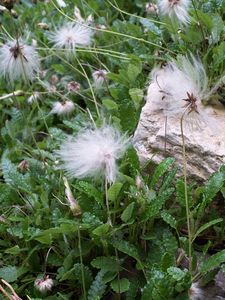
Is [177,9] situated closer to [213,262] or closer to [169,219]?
[169,219]

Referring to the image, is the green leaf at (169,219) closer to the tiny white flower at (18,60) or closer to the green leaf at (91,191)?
the green leaf at (91,191)

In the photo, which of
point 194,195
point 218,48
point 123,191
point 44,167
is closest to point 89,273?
point 123,191

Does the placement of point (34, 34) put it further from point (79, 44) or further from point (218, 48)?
point (218, 48)

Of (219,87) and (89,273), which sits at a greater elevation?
(219,87)

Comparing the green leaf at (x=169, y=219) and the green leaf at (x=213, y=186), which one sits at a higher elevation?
the green leaf at (x=213, y=186)

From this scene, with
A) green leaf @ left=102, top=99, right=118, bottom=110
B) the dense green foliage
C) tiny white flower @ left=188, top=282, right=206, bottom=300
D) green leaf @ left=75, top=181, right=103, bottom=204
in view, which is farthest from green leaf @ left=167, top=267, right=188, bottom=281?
green leaf @ left=102, top=99, right=118, bottom=110

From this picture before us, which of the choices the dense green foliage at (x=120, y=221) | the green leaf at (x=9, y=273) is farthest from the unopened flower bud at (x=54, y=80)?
the green leaf at (x=9, y=273)
